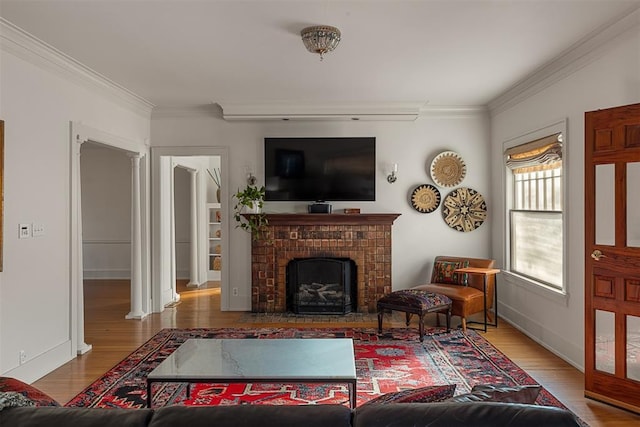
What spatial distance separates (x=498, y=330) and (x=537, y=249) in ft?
3.19

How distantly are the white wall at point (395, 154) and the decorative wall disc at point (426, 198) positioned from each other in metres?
0.08

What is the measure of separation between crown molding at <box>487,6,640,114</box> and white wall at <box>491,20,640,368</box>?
14 millimetres

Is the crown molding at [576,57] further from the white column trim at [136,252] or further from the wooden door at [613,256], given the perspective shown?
the white column trim at [136,252]

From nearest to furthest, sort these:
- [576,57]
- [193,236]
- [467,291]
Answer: [576,57] < [467,291] < [193,236]

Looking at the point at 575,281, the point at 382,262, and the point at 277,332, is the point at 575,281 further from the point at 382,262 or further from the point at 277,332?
the point at 277,332

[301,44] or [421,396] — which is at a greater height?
[301,44]

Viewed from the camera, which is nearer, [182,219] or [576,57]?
[576,57]

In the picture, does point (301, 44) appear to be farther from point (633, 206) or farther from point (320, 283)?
point (320, 283)

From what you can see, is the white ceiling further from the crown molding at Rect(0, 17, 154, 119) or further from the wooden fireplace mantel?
the wooden fireplace mantel

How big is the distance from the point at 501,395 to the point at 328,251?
A: 4237 mm

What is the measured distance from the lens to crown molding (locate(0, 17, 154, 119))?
323 centimetres

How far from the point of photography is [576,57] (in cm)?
366

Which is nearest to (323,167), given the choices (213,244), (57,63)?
(57,63)

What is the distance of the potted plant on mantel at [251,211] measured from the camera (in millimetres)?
5570
